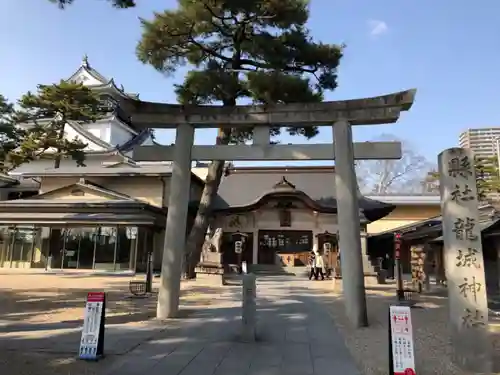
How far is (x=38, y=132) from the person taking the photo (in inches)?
998

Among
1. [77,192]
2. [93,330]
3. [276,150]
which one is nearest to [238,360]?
[93,330]

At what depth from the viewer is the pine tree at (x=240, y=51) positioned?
16406 mm

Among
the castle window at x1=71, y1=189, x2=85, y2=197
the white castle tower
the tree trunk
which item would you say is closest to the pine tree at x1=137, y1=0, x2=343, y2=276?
the tree trunk

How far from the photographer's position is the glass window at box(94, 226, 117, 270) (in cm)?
2345

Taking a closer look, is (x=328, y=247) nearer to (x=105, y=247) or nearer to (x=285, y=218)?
(x=285, y=218)

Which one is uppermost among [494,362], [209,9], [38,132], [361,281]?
[209,9]

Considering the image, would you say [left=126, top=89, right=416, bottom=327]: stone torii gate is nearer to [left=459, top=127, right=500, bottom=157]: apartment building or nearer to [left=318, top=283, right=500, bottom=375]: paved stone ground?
[left=318, top=283, right=500, bottom=375]: paved stone ground

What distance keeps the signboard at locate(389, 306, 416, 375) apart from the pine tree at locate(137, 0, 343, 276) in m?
12.4

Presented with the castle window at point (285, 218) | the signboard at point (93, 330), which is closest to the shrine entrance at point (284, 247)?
the castle window at point (285, 218)

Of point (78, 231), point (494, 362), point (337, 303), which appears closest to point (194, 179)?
point (78, 231)

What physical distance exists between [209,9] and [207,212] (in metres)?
8.99

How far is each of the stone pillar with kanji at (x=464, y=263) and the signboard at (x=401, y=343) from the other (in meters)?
1.43

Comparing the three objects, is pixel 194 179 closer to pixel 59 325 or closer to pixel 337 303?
pixel 337 303

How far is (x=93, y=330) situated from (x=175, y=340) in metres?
1.60
